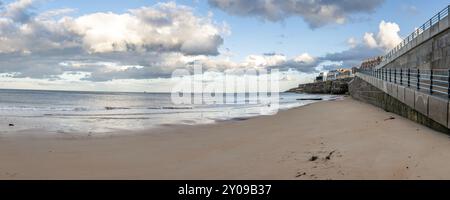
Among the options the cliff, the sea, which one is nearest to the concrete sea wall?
the sea

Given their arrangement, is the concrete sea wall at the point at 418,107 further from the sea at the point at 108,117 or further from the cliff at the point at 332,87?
the cliff at the point at 332,87

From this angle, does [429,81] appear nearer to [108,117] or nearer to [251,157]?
[251,157]

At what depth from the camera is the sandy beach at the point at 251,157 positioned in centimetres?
694

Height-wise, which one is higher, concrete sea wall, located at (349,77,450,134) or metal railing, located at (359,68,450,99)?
metal railing, located at (359,68,450,99)

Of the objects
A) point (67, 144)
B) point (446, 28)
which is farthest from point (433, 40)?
point (67, 144)

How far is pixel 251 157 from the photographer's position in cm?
902

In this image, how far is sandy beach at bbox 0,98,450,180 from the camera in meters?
6.94

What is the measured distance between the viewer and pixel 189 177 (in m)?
7.41

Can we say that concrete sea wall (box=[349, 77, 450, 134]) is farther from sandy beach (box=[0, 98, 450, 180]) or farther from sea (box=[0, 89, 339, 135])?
sea (box=[0, 89, 339, 135])

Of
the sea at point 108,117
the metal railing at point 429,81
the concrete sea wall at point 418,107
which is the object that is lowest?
the sea at point 108,117

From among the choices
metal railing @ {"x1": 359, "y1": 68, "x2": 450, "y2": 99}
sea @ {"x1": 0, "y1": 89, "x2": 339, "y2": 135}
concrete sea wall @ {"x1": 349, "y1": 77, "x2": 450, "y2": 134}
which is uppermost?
metal railing @ {"x1": 359, "y1": 68, "x2": 450, "y2": 99}

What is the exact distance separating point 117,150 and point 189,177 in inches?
173

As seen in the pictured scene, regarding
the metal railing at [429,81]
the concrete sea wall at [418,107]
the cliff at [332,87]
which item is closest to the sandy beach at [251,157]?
the concrete sea wall at [418,107]
